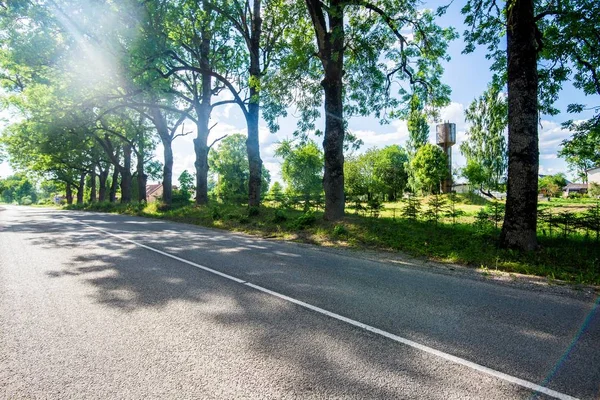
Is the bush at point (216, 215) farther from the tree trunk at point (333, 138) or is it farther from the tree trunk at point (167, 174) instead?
the tree trunk at point (167, 174)

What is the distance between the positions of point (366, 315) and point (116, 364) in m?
2.83

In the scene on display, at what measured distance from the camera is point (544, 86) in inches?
390

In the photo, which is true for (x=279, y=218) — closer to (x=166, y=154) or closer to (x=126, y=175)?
(x=166, y=154)

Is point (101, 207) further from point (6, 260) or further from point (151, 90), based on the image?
point (6, 260)

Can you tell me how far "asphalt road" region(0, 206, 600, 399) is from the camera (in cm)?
241

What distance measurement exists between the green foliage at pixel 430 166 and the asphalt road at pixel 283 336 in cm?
4318

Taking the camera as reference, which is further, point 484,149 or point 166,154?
point 484,149

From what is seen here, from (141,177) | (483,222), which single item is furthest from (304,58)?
(141,177)

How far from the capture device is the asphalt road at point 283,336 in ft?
7.91

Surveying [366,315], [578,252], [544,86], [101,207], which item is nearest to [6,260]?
[366,315]

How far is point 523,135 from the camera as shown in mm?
7309

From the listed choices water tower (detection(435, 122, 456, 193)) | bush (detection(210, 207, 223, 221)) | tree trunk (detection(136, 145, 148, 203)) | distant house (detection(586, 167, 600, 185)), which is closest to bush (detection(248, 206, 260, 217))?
bush (detection(210, 207, 223, 221))

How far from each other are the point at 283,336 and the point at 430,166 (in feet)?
160

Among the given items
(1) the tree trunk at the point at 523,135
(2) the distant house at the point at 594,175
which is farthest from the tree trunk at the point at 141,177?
(2) the distant house at the point at 594,175
